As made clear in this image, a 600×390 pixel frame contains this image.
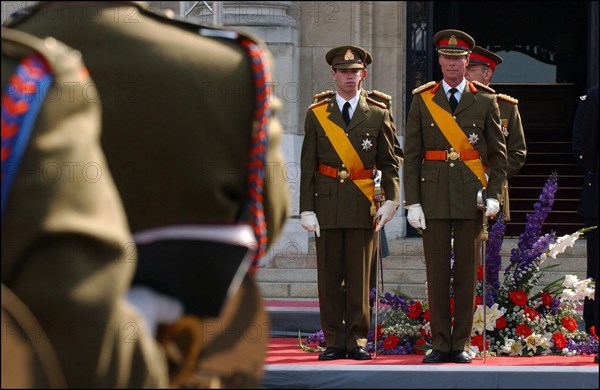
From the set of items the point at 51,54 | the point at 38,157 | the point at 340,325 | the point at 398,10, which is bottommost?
the point at 340,325

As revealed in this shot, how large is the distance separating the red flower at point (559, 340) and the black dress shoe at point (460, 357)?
859mm

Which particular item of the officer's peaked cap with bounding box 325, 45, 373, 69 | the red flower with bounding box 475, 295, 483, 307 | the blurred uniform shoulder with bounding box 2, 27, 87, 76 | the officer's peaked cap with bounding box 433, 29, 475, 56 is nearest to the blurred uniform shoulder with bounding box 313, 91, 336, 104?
the officer's peaked cap with bounding box 325, 45, 373, 69

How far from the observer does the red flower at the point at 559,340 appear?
7742 mm

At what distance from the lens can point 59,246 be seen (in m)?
2.10

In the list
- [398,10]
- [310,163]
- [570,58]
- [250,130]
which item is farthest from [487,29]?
[250,130]

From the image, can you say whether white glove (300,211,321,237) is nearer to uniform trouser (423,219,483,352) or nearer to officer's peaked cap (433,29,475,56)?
uniform trouser (423,219,483,352)

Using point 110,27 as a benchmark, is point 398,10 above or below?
above

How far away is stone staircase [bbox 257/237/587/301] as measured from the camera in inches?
471

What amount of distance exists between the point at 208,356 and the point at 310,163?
458 centimetres

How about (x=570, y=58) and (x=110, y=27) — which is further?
(x=570, y=58)

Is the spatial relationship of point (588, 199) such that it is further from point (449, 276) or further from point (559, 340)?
point (449, 276)

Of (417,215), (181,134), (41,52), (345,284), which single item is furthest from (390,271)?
(41,52)

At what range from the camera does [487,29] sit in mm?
19016

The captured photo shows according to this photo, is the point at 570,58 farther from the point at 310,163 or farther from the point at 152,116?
the point at 152,116
